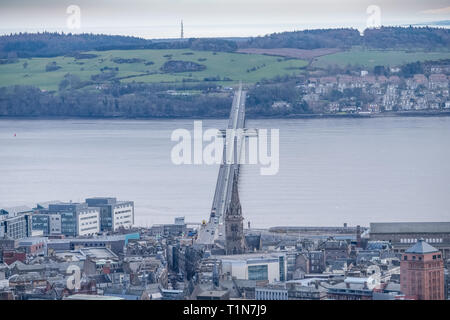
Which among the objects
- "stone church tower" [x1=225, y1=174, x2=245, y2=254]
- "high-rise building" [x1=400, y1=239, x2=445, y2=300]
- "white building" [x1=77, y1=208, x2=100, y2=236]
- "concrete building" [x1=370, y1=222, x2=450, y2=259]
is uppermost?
"high-rise building" [x1=400, y1=239, x2=445, y2=300]

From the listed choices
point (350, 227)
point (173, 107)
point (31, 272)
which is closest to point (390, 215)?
point (350, 227)

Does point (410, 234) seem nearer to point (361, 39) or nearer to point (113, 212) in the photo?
point (113, 212)

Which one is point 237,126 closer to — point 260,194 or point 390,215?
point 260,194

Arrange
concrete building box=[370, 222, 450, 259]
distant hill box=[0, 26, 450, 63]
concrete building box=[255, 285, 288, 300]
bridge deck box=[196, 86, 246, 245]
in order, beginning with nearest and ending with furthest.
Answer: concrete building box=[255, 285, 288, 300]
concrete building box=[370, 222, 450, 259]
bridge deck box=[196, 86, 246, 245]
distant hill box=[0, 26, 450, 63]

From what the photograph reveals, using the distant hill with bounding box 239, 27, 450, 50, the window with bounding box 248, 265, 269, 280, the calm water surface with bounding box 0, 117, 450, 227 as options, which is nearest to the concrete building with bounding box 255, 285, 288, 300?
the window with bounding box 248, 265, 269, 280

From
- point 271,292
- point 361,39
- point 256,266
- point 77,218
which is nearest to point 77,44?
point 361,39

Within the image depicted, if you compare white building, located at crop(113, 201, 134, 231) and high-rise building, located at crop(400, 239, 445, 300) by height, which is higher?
high-rise building, located at crop(400, 239, 445, 300)

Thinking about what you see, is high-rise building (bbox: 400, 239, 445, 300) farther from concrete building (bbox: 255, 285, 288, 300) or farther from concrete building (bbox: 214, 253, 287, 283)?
concrete building (bbox: 214, 253, 287, 283)

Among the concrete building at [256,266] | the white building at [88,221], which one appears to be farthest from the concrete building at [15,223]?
Answer: the concrete building at [256,266]

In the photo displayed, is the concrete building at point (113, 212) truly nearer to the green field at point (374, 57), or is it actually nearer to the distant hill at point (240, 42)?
the distant hill at point (240, 42)
